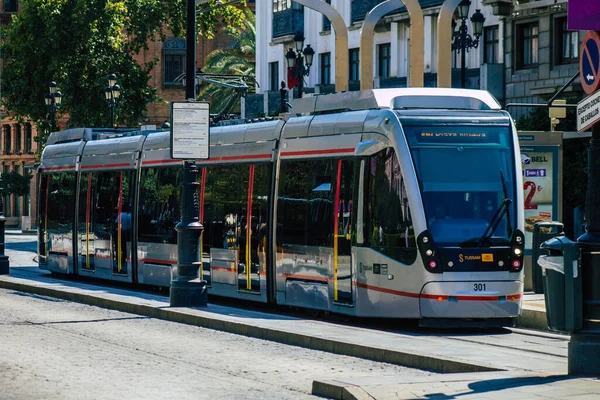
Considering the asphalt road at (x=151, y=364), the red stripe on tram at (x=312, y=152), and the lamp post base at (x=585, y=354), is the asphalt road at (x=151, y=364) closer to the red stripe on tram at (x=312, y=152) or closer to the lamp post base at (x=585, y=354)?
the lamp post base at (x=585, y=354)

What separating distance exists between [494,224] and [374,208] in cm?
158

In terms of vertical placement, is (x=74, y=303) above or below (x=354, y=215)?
below

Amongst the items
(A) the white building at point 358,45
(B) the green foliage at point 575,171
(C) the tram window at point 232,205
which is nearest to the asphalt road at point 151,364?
(C) the tram window at point 232,205

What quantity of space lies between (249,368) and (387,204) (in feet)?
17.1

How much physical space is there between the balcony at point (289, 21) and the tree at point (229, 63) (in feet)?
8.93

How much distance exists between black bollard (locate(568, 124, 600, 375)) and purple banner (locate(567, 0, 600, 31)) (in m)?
0.92

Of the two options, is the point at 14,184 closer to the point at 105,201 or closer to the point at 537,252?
the point at 105,201

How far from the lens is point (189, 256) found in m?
21.2

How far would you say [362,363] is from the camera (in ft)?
47.4

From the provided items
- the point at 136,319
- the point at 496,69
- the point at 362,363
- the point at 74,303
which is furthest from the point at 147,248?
the point at 496,69

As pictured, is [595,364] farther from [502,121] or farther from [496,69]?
[496,69]

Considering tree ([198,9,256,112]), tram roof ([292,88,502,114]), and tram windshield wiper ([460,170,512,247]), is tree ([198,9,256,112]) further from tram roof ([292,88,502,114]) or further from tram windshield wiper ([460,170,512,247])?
tram windshield wiper ([460,170,512,247])

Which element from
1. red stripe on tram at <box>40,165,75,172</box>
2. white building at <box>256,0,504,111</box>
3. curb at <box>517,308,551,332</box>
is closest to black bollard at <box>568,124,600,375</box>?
curb at <box>517,308,551,332</box>

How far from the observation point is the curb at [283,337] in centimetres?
1355
